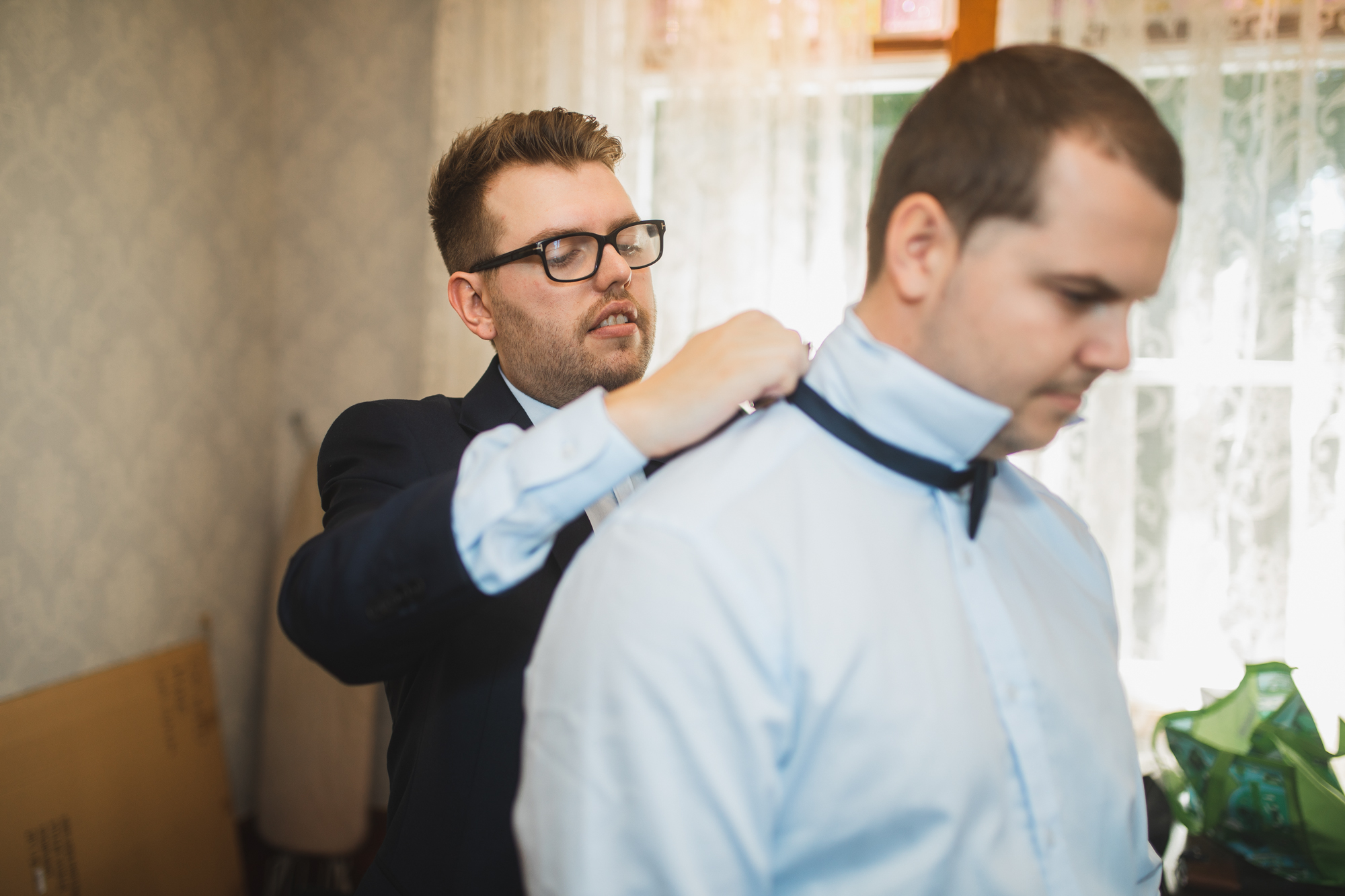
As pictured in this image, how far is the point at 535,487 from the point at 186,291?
2.31 meters

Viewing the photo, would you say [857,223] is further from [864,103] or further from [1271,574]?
[1271,574]

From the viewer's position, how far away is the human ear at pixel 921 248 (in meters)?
0.71

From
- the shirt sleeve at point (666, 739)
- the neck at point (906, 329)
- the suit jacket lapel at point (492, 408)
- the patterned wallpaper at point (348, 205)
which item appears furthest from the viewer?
the patterned wallpaper at point (348, 205)

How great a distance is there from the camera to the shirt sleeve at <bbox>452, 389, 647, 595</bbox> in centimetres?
77

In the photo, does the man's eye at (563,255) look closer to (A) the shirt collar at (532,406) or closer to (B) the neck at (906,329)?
(A) the shirt collar at (532,406)

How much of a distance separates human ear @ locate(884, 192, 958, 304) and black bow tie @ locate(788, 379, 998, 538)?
13cm

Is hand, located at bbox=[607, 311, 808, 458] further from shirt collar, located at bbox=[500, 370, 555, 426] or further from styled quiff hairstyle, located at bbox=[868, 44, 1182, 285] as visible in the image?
shirt collar, located at bbox=[500, 370, 555, 426]

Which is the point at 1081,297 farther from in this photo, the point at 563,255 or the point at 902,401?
the point at 563,255

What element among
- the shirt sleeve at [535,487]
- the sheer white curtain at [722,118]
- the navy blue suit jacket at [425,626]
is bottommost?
the navy blue suit jacket at [425,626]

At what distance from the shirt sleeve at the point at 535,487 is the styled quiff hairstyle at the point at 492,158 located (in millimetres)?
601

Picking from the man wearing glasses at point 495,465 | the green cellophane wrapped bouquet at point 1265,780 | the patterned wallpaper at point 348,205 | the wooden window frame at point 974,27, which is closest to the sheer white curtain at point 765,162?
the wooden window frame at point 974,27

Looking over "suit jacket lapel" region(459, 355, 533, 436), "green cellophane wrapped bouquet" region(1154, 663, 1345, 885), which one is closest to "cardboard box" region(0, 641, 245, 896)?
"suit jacket lapel" region(459, 355, 533, 436)

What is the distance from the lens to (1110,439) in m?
2.30

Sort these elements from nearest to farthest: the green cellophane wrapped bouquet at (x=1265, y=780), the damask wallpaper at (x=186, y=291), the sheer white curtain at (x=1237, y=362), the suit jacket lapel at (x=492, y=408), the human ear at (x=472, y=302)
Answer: the suit jacket lapel at (x=492, y=408)
the human ear at (x=472, y=302)
the green cellophane wrapped bouquet at (x=1265, y=780)
the damask wallpaper at (x=186, y=291)
the sheer white curtain at (x=1237, y=362)
